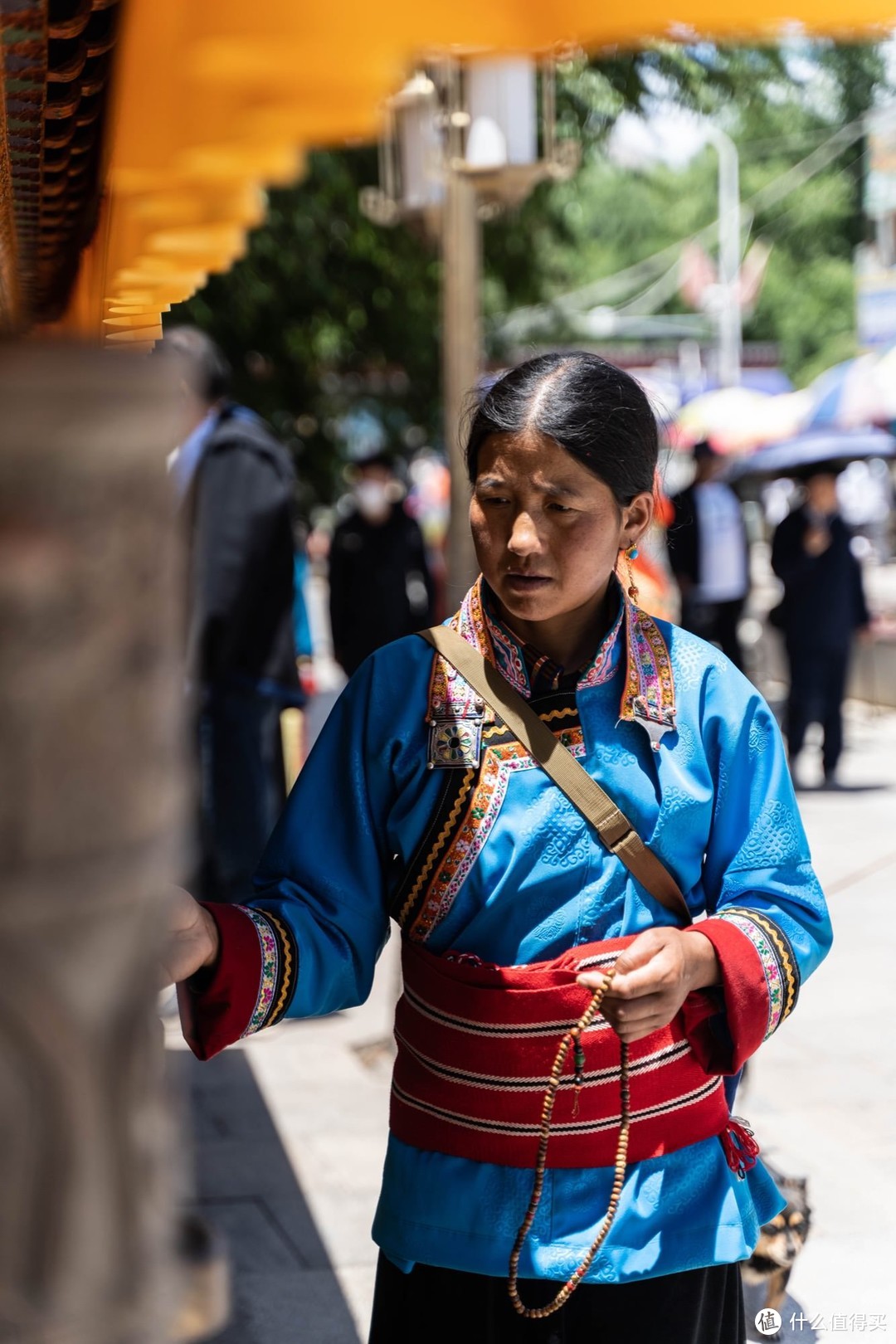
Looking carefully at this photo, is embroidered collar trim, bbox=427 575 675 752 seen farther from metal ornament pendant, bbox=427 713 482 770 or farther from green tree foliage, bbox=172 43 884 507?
green tree foliage, bbox=172 43 884 507

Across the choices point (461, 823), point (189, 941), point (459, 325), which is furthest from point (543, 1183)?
point (459, 325)

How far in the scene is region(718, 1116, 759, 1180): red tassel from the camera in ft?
6.20

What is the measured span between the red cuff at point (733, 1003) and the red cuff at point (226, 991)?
1.54ft

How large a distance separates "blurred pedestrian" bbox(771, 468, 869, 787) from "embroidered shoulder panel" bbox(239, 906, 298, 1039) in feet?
25.7

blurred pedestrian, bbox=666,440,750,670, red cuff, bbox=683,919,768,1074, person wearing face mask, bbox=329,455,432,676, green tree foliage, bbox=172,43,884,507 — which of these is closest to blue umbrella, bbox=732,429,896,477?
blurred pedestrian, bbox=666,440,750,670

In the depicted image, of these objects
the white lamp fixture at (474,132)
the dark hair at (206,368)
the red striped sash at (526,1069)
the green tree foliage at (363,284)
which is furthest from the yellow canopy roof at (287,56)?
the green tree foliage at (363,284)

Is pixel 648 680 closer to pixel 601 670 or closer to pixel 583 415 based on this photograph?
pixel 601 670

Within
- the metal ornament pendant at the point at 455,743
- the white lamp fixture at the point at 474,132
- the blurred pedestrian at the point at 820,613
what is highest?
the white lamp fixture at the point at 474,132

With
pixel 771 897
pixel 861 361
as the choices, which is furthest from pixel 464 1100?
pixel 861 361

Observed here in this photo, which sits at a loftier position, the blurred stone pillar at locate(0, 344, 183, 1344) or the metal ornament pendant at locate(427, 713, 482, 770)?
the blurred stone pillar at locate(0, 344, 183, 1344)

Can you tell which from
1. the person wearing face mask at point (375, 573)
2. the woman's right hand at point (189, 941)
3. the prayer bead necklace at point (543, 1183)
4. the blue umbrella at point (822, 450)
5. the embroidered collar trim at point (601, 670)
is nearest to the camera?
the woman's right hand at point (189, 941)

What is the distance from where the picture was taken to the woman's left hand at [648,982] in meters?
1.62

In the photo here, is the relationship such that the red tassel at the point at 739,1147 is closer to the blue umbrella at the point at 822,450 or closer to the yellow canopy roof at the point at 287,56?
the yellow canopy roof at the point at 287,56

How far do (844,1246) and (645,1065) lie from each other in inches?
82.6
